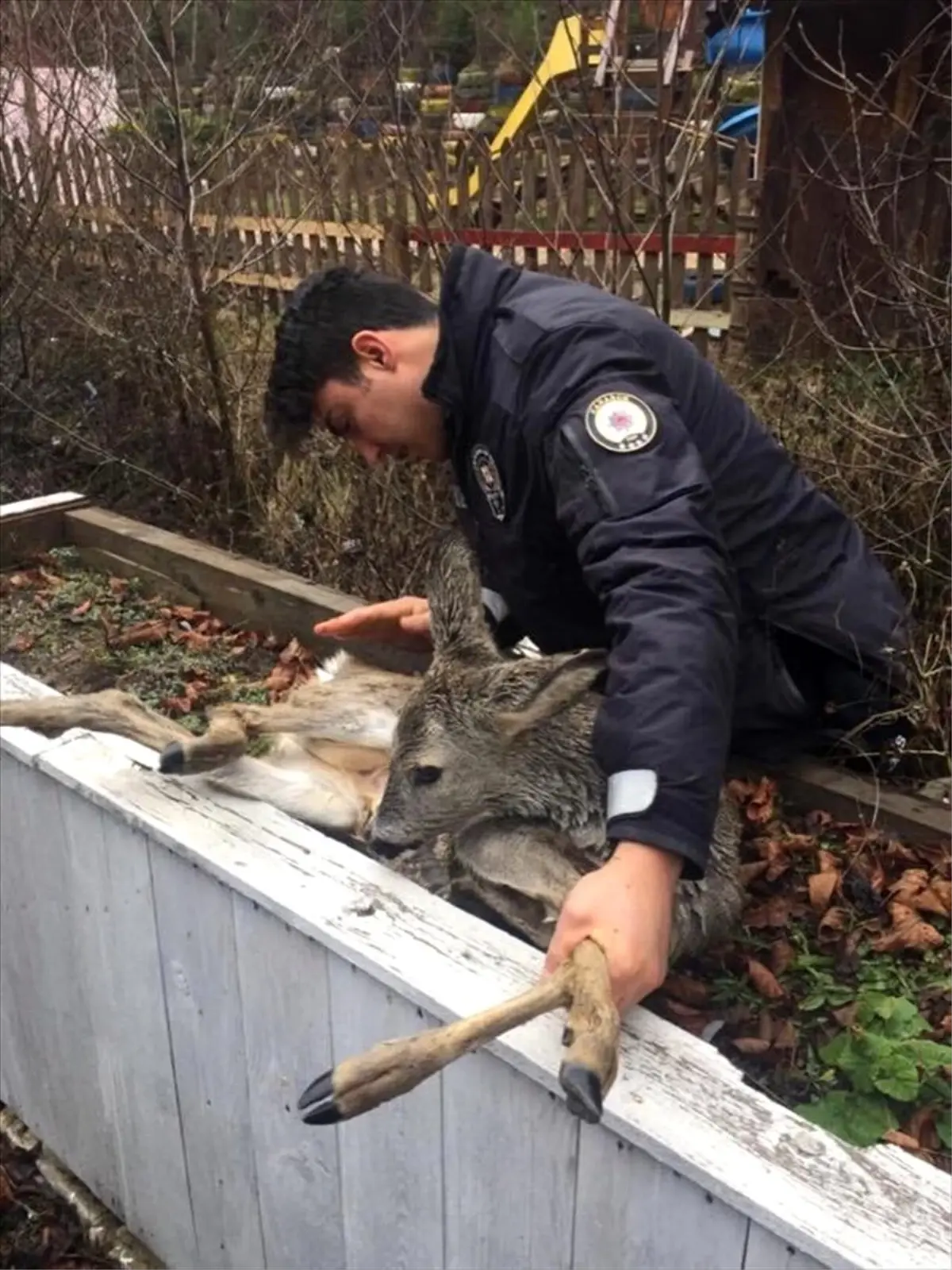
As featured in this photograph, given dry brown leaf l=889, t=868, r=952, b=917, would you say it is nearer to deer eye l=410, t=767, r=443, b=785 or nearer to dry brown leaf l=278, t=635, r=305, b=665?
deer eye l=410, t=767, r=443, b=785

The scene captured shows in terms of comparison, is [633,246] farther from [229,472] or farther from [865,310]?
[229,472]

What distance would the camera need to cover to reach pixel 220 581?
15.7 ft

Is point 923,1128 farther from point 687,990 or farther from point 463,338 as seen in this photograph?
point 463,338

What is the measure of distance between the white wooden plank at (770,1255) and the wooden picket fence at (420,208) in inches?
146

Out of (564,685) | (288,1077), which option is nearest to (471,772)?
(564,685)

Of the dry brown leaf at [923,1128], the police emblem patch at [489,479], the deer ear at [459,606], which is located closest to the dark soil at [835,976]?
the dry brown leaf at [923,1128]

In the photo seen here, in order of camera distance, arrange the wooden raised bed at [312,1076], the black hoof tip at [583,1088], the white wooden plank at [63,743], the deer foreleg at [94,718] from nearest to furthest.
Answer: the black hoof tip at [583,1088]
the wooden raised bed at [312,1076]
the white wooden plank at [63,743]
the deer foreleg at [94,718]

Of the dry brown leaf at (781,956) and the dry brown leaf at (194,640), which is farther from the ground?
the dry brown leaf at (781,956)

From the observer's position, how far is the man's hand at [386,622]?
3631 mm

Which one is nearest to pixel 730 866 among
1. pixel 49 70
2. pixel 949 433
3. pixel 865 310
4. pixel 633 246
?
pixel 949 433

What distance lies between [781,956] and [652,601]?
3.67ft

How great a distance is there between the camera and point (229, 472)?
19.8ft

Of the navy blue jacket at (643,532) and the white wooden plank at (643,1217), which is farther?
the navy blue jacket at (643,532)

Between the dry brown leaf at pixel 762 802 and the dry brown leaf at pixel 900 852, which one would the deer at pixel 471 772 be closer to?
the dry brown leaf at pixel 762 802
